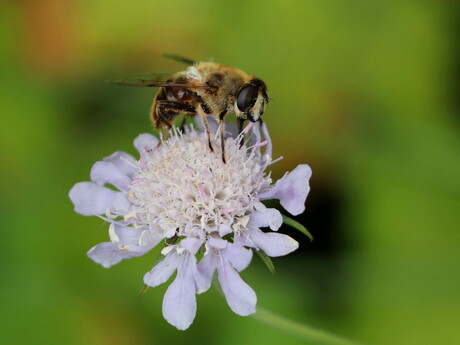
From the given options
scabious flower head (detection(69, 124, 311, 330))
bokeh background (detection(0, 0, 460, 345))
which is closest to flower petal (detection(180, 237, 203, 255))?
scabious flower head (detection(69, 124, 311, 330))

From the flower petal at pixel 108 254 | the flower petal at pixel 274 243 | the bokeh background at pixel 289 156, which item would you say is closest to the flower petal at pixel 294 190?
the flower petal at pixel 274 243

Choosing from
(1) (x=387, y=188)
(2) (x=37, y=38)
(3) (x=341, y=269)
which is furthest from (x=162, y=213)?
(2) (x=37, y=38)

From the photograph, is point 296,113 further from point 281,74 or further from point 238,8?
point 238,8

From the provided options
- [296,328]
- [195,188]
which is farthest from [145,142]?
[296,328]

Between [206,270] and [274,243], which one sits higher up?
[274,243]

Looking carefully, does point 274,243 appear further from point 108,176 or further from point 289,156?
point 289,156

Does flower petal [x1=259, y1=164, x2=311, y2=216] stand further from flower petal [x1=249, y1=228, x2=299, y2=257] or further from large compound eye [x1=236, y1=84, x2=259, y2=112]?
large compound eye [x1=236, y1=84, x2=259, y2=112]
